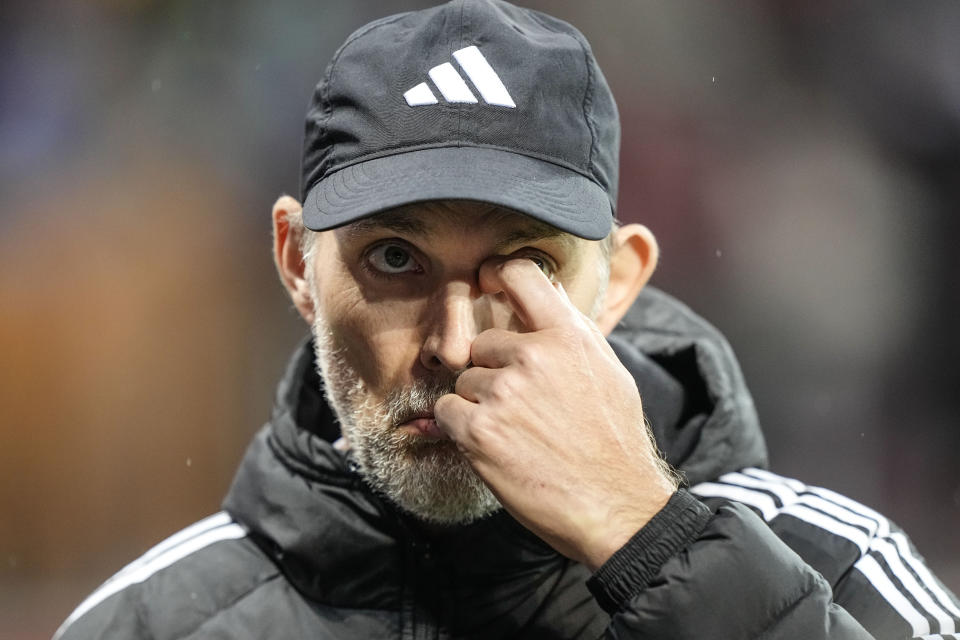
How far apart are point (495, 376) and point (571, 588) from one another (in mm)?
324

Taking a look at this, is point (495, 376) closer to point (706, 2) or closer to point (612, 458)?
point (612, 458)

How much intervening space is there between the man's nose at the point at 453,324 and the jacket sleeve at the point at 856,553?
0.36m

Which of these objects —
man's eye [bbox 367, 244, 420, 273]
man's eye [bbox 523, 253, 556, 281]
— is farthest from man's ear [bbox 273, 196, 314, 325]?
man's eye [bbox 523, 253, 556, 281]

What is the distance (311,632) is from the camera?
1107 mm

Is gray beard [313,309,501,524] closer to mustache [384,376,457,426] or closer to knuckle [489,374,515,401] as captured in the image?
mustache [384,376,457,426]

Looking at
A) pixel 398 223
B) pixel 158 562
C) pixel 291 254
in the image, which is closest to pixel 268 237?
pixel 291 254

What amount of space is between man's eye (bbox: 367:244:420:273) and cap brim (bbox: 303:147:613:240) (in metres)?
0.08

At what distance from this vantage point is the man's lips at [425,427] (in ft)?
3.37

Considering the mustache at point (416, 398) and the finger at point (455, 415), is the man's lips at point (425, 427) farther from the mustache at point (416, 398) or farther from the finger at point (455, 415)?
the finger at point (455, 415)

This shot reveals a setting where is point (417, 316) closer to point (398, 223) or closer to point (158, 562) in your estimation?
point (398, 223)

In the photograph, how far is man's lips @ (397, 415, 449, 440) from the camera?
103cm

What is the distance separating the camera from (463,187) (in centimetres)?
95

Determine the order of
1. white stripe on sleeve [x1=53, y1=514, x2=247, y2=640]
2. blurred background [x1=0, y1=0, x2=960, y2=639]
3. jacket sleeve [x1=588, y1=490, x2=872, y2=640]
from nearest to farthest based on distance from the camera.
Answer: jacket sleeve [x1=588, y1=490, x2=872, y2=640] < white stripe on sleeve [x1=53, y1=514, x2=247, y2=640] < blurred background [x1=0, y1=0, x2=960, y2=639]

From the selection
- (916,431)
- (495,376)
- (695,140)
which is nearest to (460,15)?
(495,376)
